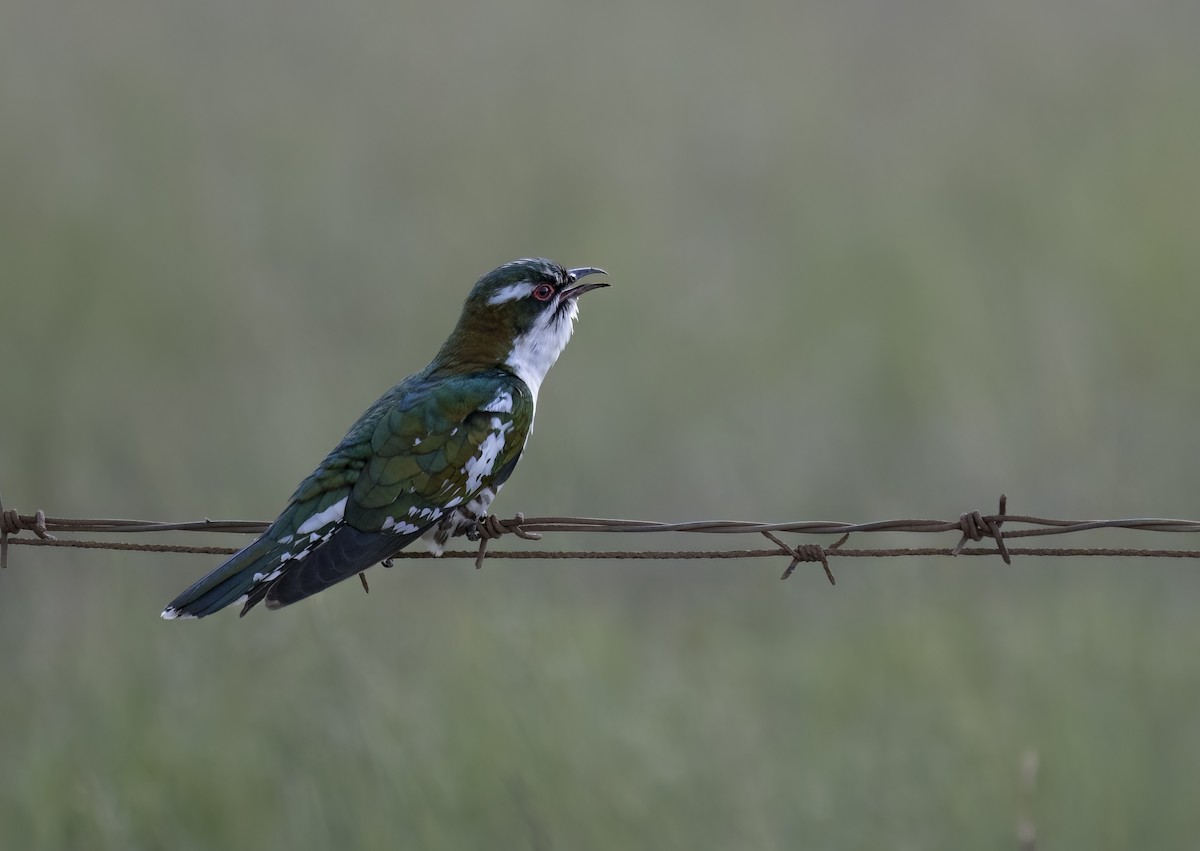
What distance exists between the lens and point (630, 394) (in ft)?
38.0

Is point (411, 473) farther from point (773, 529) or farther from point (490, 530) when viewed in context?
point (773, 529)

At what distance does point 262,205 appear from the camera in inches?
543

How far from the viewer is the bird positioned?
15.8 ft

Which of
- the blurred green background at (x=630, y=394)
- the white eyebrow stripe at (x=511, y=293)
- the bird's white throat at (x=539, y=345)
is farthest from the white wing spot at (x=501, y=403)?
the blurred green background at (x=630, y=394)

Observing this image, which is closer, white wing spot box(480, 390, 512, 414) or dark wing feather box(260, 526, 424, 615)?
dark wing feather box(260, 526, 424, 615)

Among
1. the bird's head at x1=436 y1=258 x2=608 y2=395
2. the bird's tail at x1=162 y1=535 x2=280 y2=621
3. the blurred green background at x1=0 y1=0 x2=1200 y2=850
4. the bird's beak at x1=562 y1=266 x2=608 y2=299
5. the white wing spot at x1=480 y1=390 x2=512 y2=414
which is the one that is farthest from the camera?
the blurred green background at x1=0 y1=0 x2=1200 y2=850

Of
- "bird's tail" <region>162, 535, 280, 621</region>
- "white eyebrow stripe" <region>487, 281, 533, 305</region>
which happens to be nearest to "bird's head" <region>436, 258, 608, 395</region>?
"white eyebrow stripe" <region>487, 281, 533, 305</region>

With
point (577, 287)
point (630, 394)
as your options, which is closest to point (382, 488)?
point (577, 287)

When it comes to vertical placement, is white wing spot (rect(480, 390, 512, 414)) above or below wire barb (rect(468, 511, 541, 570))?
above

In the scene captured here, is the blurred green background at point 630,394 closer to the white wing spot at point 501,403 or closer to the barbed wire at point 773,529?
the white wing spot at point 501,403

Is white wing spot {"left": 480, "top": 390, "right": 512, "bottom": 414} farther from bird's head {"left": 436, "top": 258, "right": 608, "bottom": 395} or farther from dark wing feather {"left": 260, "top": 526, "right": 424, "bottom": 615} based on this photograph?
dark wing feather {"left": 260, "top": 526, "right": 424, "bottom": 615}

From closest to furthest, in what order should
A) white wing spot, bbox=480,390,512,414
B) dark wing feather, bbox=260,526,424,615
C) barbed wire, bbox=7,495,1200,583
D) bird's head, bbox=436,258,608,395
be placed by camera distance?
1. barbed wire, bbox=7,495,1200,583
2. dark wing feather, bbox=260,526,424,615
3. white wing spot, bbox=480,390,512,414
4. bird's head, bbox=436,258,608,395

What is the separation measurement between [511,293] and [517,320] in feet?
0.38

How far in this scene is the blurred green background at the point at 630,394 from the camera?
21.0 ft
